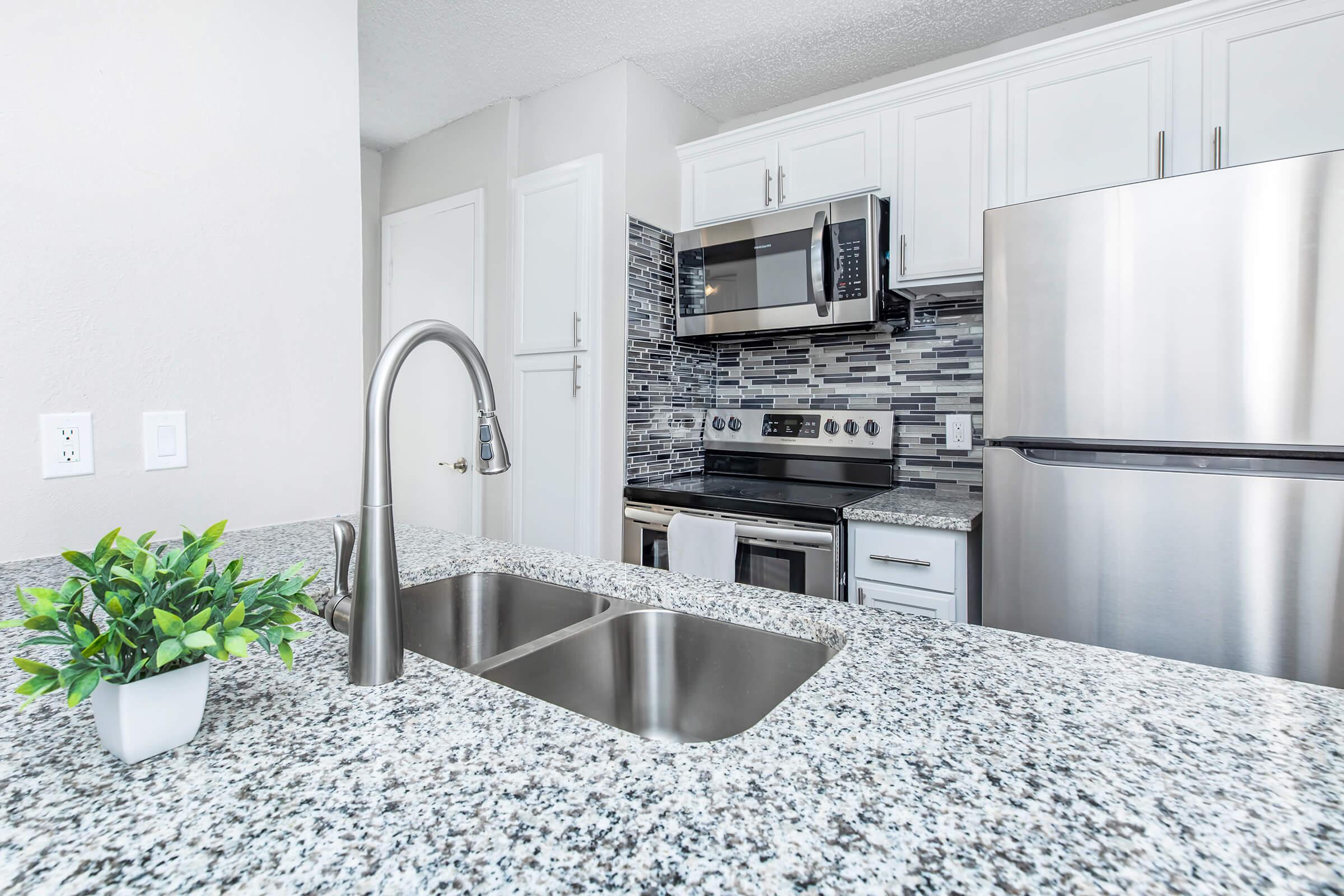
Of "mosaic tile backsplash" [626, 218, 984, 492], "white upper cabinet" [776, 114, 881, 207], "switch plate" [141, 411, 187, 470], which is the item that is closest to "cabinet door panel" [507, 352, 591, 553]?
"mosaic tile backsplash" [626, 218, 984, 492]

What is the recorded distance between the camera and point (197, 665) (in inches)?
22.8

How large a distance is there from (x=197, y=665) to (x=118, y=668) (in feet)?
0.18

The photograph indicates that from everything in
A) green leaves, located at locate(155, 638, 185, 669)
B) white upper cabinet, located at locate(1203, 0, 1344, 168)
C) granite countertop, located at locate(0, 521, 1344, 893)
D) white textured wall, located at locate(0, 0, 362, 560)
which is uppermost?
white upper cabinet, located at locate(1203, 0, 1344, 168)

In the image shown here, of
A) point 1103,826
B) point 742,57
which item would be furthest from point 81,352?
point 742,57

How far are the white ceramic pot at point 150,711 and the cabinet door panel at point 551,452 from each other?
2121 millimetres

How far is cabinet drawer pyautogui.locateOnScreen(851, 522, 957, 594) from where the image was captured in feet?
6.64

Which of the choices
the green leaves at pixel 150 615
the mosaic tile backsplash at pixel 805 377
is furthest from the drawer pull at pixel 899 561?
the green leaves at pixel 150 615

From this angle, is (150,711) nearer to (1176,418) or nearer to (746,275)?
(1176,418)

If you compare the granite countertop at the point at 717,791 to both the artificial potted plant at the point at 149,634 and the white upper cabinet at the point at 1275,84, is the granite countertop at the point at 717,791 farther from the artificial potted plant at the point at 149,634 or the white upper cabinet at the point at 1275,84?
the white upper cabinet at the point at 1275,84

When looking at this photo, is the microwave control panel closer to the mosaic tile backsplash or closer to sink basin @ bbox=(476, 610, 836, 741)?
the mosaic tile backsplash

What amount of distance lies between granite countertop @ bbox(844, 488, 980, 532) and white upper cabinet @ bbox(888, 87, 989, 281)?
798 mm

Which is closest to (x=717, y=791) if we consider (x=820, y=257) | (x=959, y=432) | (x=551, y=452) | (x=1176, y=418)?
(x=1176, y=418)

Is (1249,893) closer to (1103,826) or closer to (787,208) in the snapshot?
(1103,826)

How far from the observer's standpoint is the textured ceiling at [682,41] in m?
2.31
